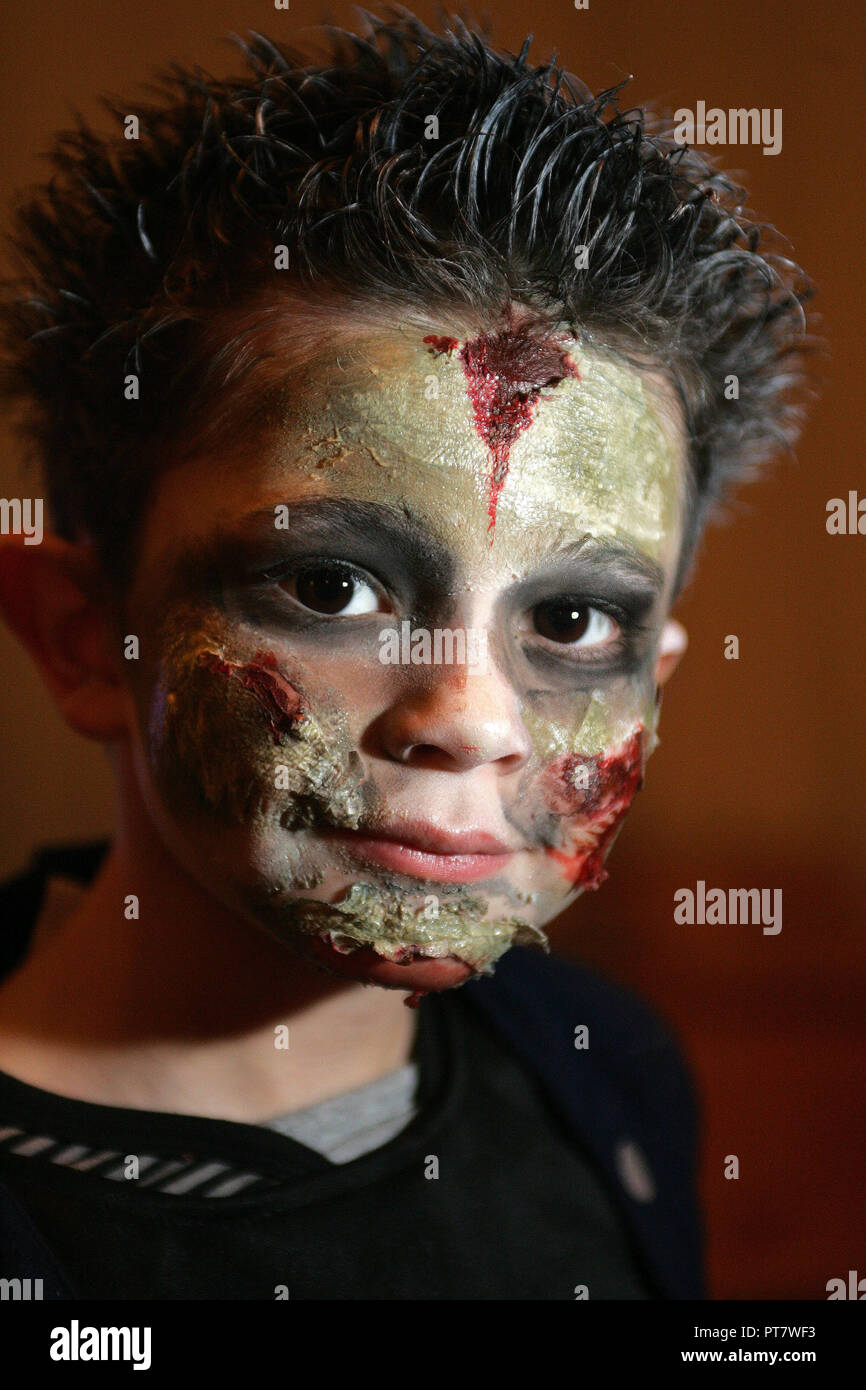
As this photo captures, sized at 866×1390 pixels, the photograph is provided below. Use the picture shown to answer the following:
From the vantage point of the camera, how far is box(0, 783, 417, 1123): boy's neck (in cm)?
84

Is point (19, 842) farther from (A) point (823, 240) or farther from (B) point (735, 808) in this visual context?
(A) point (823, 240)

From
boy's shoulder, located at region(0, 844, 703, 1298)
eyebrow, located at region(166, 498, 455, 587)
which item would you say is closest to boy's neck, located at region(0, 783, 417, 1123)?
boy's shoulder, located at region(0, 844, 703, 1298)

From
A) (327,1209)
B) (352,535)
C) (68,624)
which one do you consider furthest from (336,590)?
(327,1209)

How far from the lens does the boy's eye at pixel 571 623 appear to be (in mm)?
735

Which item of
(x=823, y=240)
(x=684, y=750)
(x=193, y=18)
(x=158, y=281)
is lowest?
(x=684, y=750)

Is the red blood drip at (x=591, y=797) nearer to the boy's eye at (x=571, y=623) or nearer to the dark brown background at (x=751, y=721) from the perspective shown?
the boy's eye at (x=571, y=623)

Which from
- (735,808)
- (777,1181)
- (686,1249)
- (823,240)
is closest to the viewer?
(686,1249)

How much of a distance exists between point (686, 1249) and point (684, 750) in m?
0.85

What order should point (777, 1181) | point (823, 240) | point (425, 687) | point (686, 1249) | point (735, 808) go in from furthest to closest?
point (735, 808) → point (777, 1181) → point (823, 240) → point (686, 1249) → point (425, 687)

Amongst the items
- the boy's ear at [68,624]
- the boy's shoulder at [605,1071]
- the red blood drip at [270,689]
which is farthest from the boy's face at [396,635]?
the boy's shoulder at [605,1071]

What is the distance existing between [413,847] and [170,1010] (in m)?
0.28
